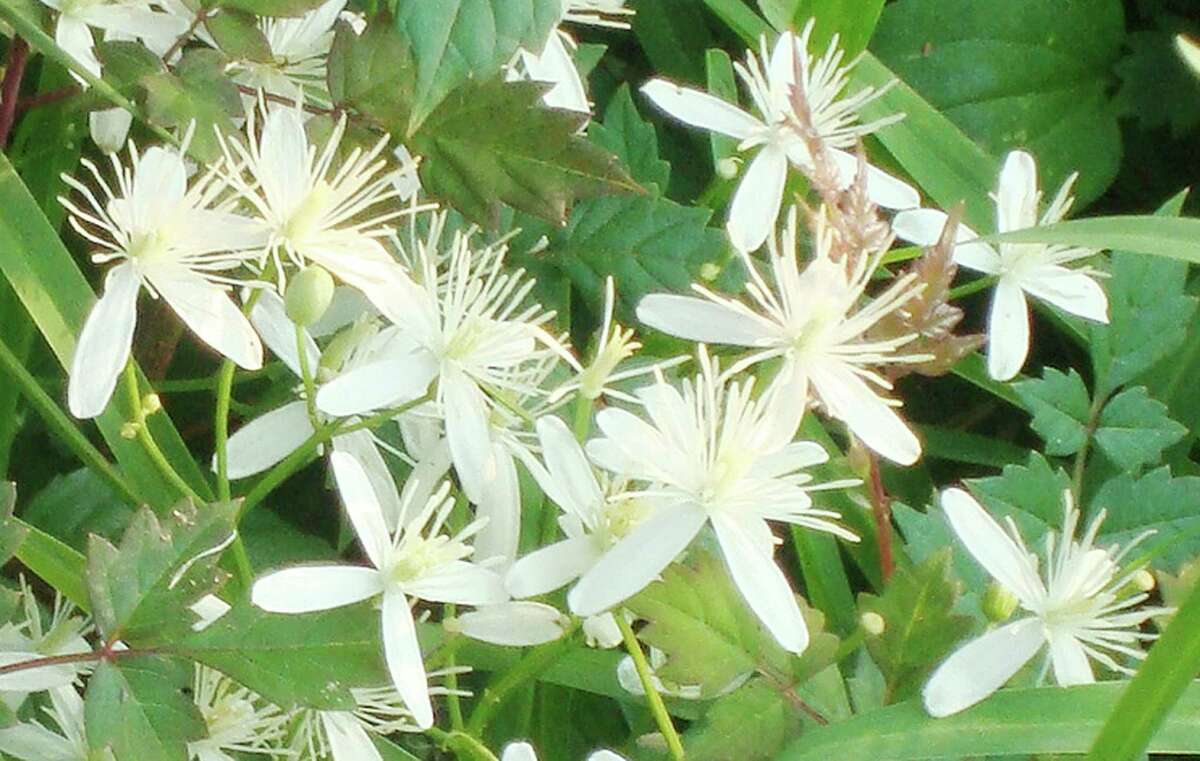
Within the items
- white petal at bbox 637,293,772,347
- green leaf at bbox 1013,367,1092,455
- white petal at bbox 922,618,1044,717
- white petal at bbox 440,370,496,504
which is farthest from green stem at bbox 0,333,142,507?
green leaf at bbox 1013,367,1092,455

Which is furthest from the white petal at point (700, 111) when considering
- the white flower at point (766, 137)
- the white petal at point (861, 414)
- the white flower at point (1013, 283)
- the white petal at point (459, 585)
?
the white petal at point (459, 585)

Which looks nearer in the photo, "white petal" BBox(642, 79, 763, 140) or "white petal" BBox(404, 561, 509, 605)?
"white petal" BBox(404, 561, 509, 605)

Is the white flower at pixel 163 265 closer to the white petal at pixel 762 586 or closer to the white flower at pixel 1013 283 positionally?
the white petal at pixel 762 586

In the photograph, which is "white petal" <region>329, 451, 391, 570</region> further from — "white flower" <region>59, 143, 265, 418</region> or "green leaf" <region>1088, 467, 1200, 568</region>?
"green leaf" <region>1088, 467, 1200, 568</region>

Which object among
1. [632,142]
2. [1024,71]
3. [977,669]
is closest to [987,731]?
[977,669]

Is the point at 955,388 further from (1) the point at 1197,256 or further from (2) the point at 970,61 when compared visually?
(1) the point at 1197,256

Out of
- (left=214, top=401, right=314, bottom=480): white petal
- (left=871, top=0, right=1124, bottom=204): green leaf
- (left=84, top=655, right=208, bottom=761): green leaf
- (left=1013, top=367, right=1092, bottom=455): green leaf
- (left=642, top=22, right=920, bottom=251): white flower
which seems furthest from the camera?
(left=871, top=0, right=1124, bottom=204): green leaf

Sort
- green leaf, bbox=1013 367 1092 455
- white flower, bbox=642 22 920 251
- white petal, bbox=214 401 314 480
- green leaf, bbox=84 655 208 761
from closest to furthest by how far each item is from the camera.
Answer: green leaf, bbox=84 655 208 761, white petal, bbox=214 401 314 480, white flower, bbox=642 22 920 251, green leaf, bbox=1013 367 1092 455

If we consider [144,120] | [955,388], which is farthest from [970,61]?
[144,120]
